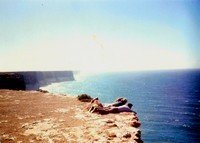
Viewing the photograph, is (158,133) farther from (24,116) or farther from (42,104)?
(24,116)

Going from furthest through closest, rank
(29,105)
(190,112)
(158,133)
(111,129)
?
(190,112) < (158,133) < (29,105) < (111,129)

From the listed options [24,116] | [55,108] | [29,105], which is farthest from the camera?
[29,105]

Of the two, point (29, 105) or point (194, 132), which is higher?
point (29, 105)

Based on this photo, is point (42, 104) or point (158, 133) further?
point (158, 133)

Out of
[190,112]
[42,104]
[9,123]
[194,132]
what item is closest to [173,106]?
[190,112]

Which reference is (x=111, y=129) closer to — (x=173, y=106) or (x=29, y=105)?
(x=29, y=105)

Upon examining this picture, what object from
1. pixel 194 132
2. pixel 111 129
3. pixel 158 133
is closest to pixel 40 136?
pixel 111 129
